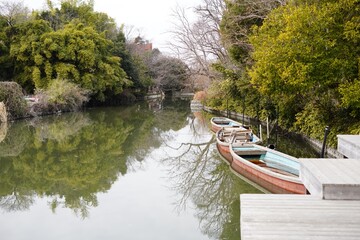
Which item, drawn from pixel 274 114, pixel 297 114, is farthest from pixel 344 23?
pixel 274 114

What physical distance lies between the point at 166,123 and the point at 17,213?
1697 cm

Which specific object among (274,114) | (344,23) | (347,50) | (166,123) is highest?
(344,23)

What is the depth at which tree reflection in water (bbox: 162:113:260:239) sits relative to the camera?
22.5 ft

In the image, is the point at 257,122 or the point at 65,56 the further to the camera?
the point at 65,56

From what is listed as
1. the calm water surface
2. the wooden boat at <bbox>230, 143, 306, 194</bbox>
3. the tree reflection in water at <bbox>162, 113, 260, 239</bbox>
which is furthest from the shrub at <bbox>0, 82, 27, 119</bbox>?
the wooden boat at <bbox>230, 143, 306, 194</bbox>

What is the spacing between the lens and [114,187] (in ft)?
31.1

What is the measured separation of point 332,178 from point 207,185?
6.06 meters

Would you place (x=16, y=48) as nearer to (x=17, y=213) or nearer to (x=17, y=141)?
(x=17, y=141)

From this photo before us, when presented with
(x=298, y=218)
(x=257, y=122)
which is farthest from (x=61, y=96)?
(x=298, y=218)

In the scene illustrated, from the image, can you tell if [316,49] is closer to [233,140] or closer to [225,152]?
[233,140]

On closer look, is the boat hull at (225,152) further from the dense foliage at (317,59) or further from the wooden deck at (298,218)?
the wooden deck at (298,218)

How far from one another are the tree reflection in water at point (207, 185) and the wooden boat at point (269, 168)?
307 millimetres

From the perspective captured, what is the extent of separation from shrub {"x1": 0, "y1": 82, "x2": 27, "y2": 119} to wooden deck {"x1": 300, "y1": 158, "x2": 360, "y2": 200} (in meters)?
21.5

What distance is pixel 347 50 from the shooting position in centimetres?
1013
